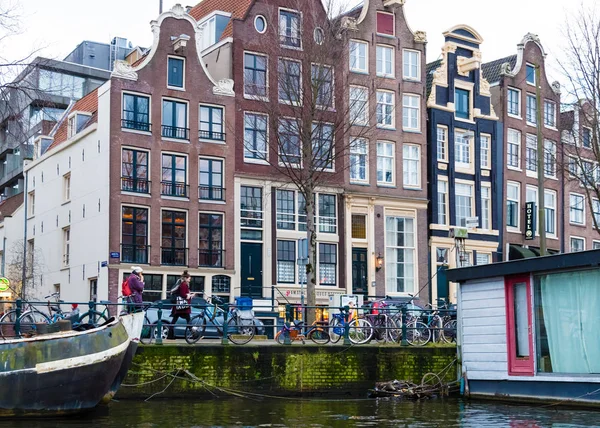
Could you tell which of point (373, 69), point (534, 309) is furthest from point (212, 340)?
point (373, 69)

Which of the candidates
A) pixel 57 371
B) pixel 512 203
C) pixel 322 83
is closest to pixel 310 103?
pixel 322 83

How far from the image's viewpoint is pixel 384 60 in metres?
41.7

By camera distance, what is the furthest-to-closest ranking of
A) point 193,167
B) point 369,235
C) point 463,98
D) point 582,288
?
point 463,98, point 369,235, point 193,167, point 582,288

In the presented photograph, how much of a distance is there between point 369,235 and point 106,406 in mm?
22250

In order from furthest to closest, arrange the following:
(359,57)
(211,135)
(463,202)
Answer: (463,202) < (359,57) < (211,135)

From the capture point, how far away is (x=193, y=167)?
121ft

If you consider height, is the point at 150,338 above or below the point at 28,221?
below

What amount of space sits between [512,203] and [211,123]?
1590 centimetres

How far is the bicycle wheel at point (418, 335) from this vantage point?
2453 cm

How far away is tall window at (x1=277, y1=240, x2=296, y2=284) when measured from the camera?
37812 millimetres

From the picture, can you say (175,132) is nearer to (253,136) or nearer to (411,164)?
(253,136)

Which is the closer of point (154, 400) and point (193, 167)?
point (154, 400)

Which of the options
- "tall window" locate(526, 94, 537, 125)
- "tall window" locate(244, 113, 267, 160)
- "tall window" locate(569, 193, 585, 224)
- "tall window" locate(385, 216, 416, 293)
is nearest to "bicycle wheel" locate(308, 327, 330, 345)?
"tall window" locate(244, 113, 267, 160)

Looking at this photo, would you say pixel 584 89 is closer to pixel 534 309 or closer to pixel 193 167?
pixel 534 309
